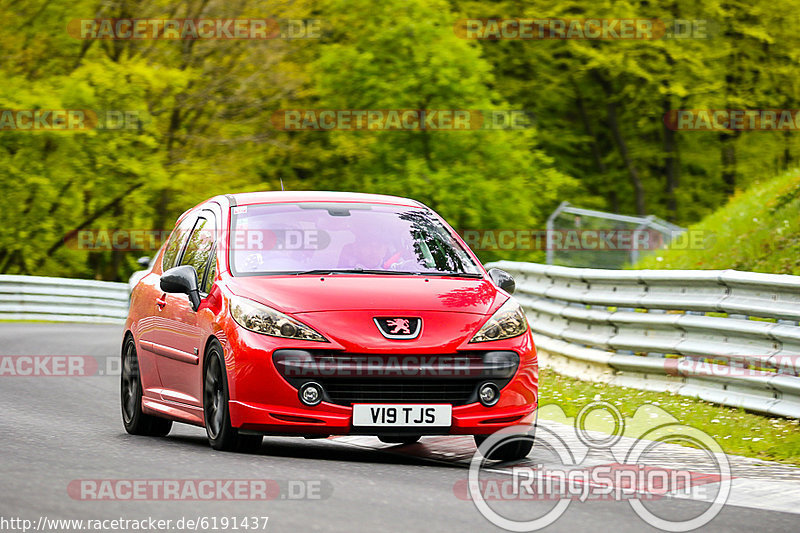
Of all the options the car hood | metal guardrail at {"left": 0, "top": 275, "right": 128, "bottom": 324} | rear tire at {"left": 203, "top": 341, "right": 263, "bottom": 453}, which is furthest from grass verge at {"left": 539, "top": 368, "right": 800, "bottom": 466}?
metal guardrail at {"left": 0, "top": 275, "right": 128, "bottom": 324}

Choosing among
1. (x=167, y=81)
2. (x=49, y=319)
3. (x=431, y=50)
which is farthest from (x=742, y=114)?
(x=49, y=319)

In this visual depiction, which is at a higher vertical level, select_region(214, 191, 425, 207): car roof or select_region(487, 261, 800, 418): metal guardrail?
select_region(214, 191, 425, 207): car roof

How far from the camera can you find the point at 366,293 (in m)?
8.34

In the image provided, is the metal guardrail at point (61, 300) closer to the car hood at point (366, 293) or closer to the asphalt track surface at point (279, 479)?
the asphalt track surface at point (279, 479)

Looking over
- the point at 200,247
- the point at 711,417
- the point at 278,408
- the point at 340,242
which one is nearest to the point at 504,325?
the point at 340,242

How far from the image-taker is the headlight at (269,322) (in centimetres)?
805

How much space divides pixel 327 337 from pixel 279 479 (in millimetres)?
1062

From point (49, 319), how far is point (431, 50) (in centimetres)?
1768

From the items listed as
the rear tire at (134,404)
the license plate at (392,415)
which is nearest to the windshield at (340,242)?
the license plate at (392,415)

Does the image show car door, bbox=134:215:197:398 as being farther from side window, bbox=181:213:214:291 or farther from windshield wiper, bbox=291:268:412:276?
windshield wiper, bbox=291:268:412:276

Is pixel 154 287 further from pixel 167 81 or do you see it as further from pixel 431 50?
pixel 431 50

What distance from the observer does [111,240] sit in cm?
3984

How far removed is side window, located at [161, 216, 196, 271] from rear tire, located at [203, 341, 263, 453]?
1757 mm

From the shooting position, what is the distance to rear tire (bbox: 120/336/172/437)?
10109 millimetres
